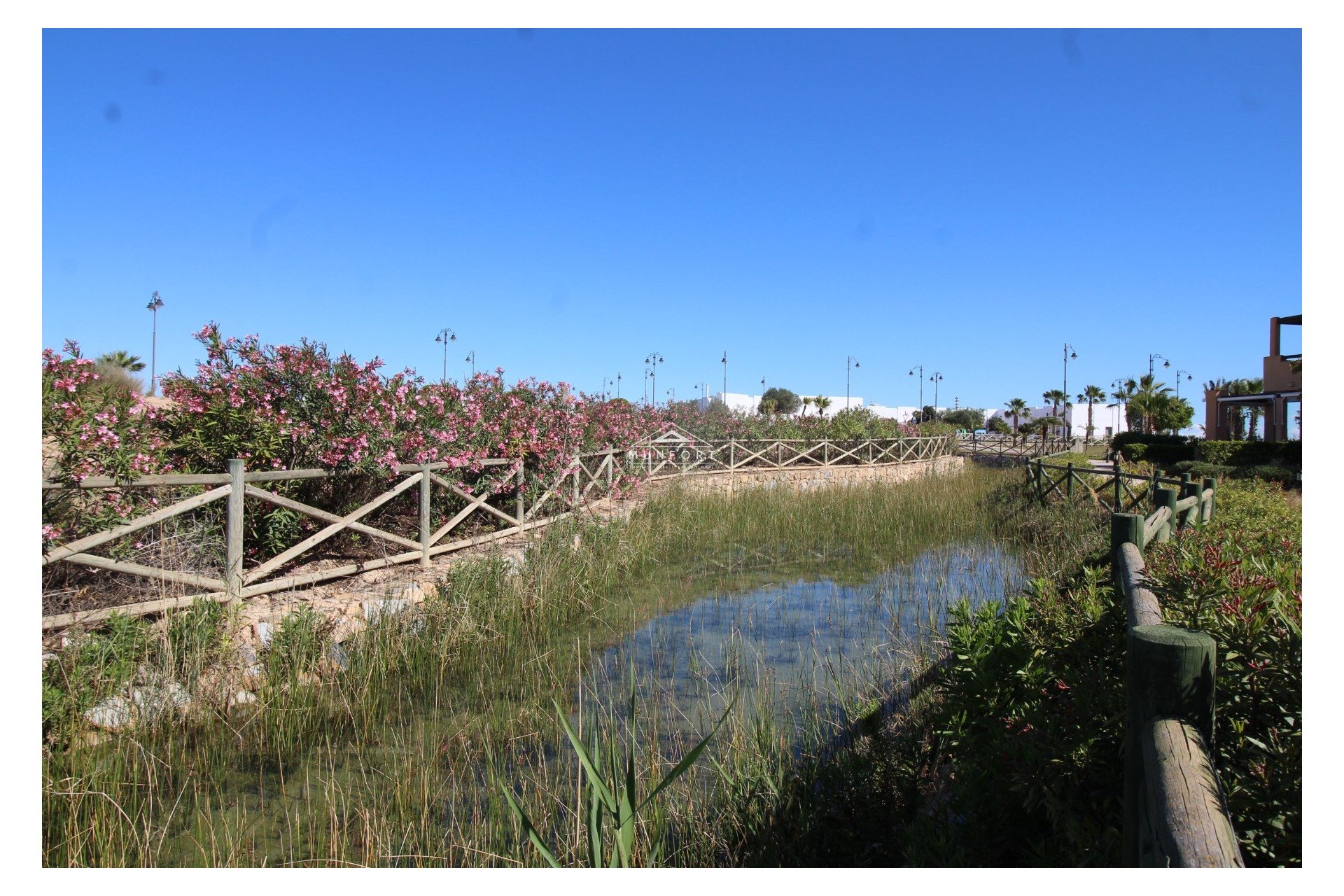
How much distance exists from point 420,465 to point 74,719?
372 centimetres

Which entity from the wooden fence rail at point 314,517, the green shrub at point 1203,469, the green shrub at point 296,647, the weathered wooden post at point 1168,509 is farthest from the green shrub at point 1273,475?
the green shrub at point 296,647

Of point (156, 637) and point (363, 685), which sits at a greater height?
point (156, 637)

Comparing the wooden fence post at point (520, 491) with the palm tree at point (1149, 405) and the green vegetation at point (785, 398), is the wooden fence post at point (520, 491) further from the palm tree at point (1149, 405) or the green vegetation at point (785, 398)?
the green vegetation at point (785, 398)

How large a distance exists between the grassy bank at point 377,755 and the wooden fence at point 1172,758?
1.49 m

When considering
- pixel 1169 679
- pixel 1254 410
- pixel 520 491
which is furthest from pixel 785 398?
pixel 1169 679

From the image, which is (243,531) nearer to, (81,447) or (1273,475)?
(81,447)

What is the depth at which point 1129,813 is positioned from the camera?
65.4 inches

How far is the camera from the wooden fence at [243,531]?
14.0ft

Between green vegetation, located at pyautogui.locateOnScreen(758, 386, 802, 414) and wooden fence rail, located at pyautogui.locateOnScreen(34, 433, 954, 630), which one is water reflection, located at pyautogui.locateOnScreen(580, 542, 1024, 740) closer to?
wooden fence rail, located at pyautogui.locateOnScreen(34, 433, 954, 630)

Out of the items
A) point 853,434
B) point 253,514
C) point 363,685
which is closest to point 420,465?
point 253,514

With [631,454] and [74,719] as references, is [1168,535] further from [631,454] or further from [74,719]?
[631,454]

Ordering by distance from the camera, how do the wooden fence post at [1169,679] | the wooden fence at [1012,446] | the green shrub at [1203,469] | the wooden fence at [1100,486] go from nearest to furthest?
the wooden fence post at [1169,679]
the wooden fence at [1100,486]
the green shrub at [1203,469]
the wooden fence at [1012,446]

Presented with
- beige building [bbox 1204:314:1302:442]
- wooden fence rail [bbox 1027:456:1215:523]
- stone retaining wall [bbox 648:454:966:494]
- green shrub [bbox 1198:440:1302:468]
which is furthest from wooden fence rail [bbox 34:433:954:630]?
beige building [bbox 1204:314:1302:442]

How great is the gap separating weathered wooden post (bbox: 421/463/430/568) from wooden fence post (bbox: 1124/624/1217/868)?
6.25m
